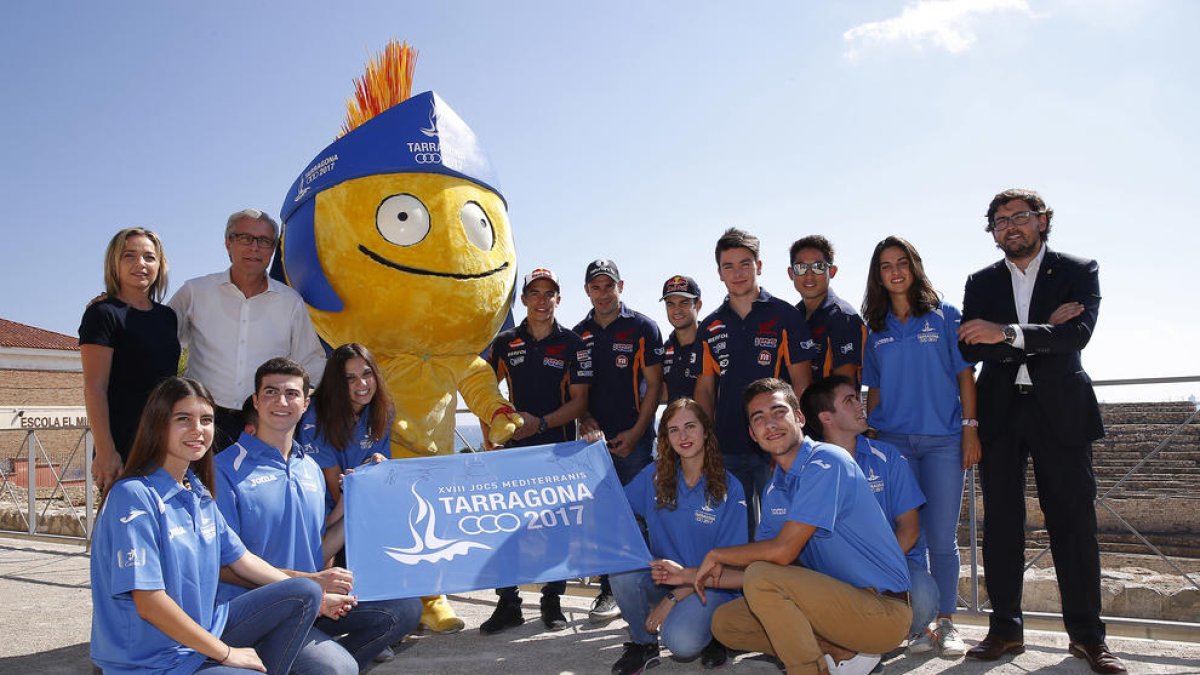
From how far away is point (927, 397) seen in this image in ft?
12.5

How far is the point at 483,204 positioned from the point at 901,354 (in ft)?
8.09

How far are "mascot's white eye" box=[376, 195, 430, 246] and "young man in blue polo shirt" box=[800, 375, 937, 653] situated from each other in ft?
7.47

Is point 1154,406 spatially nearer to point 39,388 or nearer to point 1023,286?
point 1023,286

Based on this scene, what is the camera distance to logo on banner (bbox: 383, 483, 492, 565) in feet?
11.1

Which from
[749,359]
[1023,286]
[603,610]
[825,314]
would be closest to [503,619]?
[603,610]

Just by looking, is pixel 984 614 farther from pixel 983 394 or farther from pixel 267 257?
pixel 267 257

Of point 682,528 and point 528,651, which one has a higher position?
point 682,528

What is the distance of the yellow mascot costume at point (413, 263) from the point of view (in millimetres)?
4363

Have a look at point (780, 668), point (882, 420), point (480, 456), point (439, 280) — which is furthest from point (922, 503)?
point (439, 280)

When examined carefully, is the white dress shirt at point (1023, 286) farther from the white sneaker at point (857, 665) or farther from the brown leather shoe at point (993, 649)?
the white sneaker at point (857, 665)

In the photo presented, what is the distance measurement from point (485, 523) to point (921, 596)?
6.55ft

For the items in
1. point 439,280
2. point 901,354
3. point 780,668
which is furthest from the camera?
point 439,280

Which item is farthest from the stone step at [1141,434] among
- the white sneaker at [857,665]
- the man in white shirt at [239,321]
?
the man in white shirt at [239,321]

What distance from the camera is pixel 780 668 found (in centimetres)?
357
